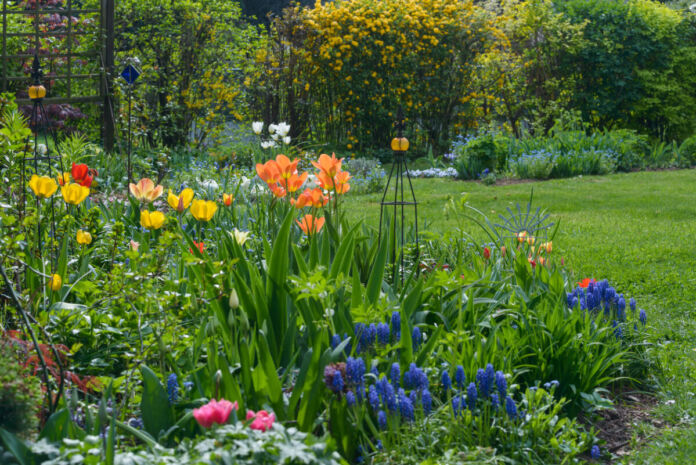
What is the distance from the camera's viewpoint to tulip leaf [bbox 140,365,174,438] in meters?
1.70

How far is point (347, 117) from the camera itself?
1153 cm

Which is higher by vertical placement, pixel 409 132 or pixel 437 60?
pixel 437 60

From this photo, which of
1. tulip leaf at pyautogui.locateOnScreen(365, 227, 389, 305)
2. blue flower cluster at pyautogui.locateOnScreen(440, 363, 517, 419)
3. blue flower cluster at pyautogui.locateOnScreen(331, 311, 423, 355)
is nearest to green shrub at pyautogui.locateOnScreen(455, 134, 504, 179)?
tulip leaf at pyautogui.locateOnScreen(365, 227, 389, 305)

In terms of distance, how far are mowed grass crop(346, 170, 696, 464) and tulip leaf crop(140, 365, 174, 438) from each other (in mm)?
1450

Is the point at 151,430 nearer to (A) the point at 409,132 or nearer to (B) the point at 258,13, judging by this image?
(A) the point at 409,132

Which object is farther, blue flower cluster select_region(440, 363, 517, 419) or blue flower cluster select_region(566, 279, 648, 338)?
blue flower cluster select_region(566, 279, 648, 338)

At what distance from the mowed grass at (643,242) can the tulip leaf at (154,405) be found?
4.76 feet

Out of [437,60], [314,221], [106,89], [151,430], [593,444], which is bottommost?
[593,444]

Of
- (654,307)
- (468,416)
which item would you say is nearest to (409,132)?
(654,307)

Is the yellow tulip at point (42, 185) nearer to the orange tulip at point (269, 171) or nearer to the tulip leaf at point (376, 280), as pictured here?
the orange tulip at point (269, 171)

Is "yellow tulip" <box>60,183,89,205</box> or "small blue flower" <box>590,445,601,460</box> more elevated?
"yellow tulip" <box>60,183,89,205</box>

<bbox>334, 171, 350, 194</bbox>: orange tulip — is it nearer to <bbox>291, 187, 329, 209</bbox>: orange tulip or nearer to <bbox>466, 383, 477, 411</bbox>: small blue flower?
<bbox>291, 187, 329, 209</bbox>: orange tulip

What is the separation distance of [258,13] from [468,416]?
67.4ft

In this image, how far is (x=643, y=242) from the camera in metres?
5.12
